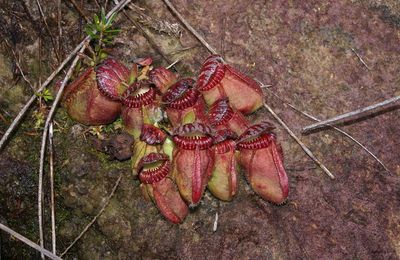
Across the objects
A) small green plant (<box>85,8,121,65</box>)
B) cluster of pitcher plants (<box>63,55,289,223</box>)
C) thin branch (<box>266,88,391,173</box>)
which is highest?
small green plant (<box>85,8,121,65</box>)

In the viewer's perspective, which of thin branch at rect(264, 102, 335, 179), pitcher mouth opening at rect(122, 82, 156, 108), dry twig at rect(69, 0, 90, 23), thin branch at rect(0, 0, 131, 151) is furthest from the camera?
dry twig at rect(69, 0, 90, 23)

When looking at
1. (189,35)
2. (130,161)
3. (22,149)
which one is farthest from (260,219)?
(22,149)

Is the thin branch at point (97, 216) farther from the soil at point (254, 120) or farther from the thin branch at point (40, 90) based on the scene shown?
the thin branch at point (40, 90)

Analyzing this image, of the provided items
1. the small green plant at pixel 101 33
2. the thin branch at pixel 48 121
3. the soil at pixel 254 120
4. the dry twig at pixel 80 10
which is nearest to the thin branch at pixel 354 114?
the soil at pixel 254 120

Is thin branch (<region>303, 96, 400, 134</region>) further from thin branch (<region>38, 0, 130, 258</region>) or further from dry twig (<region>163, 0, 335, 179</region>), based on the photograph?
thin branch (<region>38, 0, 130, 258</region>)

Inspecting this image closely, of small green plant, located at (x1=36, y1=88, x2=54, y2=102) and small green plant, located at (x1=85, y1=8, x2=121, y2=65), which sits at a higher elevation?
small green plant, located at (x1=85, y1=8, x2=121, y2=65)

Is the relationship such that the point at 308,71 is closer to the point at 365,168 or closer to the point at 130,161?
the point at 365,168

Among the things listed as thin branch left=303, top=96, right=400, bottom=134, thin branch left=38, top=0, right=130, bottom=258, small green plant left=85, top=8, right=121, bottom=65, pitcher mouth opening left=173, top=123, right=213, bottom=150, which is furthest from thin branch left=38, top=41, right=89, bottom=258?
thin branch left=303, top=96, right=400, bottom=134
